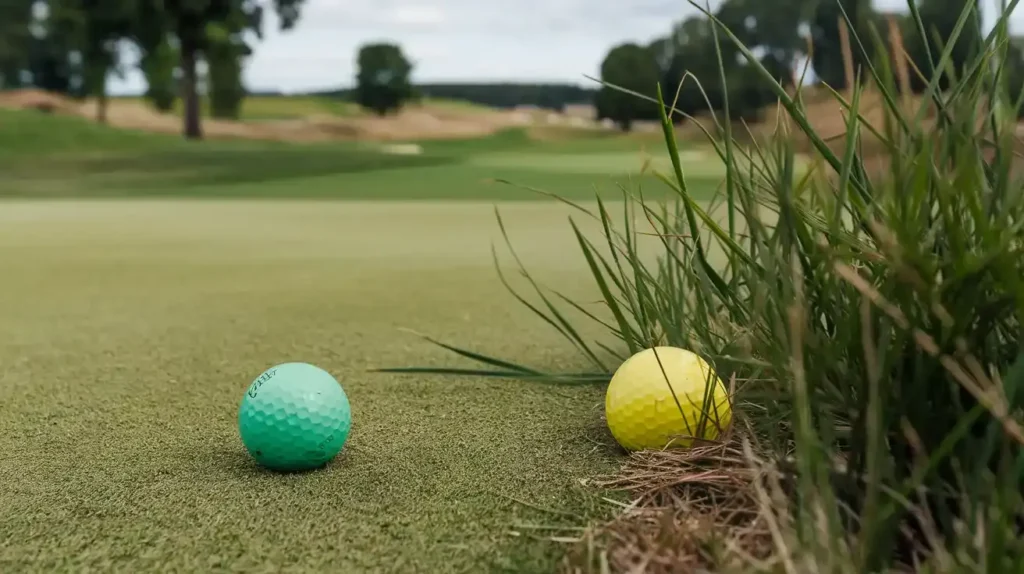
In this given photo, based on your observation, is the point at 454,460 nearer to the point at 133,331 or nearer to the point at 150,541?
the point at 150,541

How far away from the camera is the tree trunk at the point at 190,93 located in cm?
1504

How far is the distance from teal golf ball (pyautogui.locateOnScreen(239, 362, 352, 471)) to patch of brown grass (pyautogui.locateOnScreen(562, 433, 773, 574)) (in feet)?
1.49

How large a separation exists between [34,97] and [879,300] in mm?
21210

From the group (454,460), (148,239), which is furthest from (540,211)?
(454,460)

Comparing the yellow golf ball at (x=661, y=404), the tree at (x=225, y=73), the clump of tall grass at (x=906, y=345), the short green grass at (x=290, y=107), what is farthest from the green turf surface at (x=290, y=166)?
the clump of tall grass at (x=906, y=345)

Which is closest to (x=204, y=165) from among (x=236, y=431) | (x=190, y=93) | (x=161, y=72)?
(x=190, y=93)

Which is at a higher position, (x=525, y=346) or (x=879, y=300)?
(x=879, y=300)

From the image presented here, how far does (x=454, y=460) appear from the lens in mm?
1420

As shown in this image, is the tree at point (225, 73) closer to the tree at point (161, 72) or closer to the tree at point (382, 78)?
the tree at point (161, 72)

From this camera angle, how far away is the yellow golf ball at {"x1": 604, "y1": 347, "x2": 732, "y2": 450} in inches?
54.2

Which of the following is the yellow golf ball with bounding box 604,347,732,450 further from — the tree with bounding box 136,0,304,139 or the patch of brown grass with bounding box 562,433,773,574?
the tree with bounding box 136,0,304,139

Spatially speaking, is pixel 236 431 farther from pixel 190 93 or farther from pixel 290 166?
pixel 190 93

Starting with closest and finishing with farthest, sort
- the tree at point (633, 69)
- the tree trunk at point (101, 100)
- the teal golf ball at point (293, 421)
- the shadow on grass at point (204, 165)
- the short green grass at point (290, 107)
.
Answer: the teal golf ball at point (293, 421) → the tree at point (633, 69) → the shadow on grass at point (204, 165) → the short green grass at point (290, 107) → the tree trunk at point (101, 100)

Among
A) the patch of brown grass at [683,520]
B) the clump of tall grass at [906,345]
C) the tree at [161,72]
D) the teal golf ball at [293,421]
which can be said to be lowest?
the teal golf ball at [293,421]
